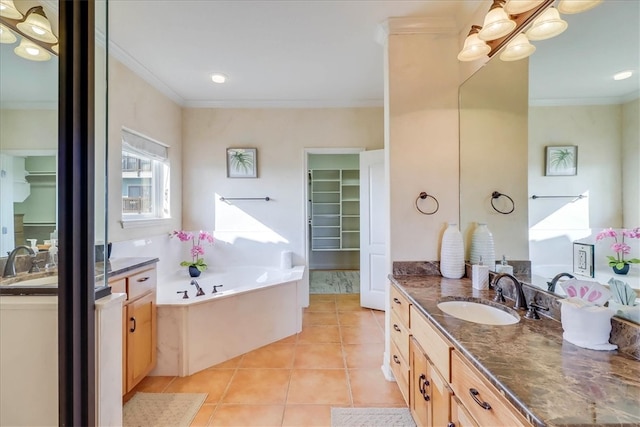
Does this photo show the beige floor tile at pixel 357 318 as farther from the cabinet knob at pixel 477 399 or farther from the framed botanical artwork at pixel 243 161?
the cabinet knob at pixel 477 399

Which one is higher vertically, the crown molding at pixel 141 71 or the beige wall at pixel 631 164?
the crown molding at pixel 141 71

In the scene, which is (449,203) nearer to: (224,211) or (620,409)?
(620,409)

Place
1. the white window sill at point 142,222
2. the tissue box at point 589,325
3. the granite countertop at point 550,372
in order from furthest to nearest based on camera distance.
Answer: the white window sill at point 142,222
the tissue box at point 589,325
the granite countertop at point 550,372

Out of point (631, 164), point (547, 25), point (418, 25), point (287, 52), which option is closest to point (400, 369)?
point (631, 164)

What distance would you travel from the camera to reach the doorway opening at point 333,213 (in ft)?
19.5

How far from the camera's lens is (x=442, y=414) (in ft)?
3.98

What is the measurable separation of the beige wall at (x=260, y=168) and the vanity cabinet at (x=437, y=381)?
2081mm

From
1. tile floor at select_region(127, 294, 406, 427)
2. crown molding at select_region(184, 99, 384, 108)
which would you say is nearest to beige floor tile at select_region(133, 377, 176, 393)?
tile floor at select_region(127, 294, 406, 427)

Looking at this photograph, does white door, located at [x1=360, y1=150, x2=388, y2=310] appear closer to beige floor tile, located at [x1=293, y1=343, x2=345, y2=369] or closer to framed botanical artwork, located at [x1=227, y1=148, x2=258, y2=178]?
beige floor tile, located at [x1=293, y1=343, x2=345, y2=369]

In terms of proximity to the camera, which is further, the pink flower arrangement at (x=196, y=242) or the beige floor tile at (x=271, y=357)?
the pink flower arrangement at (x=196, y=242)

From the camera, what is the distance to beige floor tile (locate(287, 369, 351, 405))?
1.95 meters

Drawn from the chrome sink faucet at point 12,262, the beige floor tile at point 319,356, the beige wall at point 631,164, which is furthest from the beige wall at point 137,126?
the beige wall at point 631,164

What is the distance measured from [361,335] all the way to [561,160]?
7.59 ft

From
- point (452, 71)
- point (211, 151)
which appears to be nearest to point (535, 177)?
point (452, 71)
